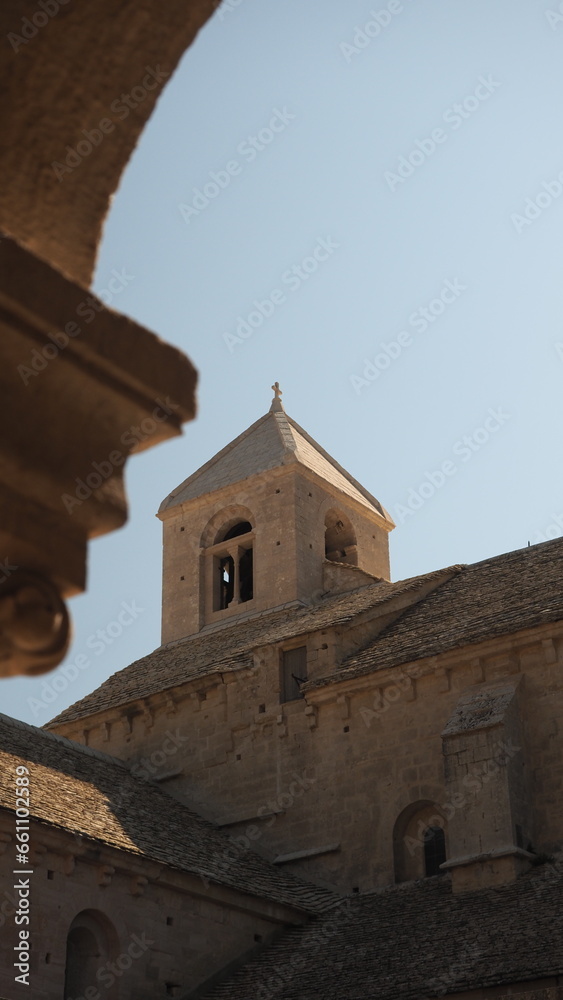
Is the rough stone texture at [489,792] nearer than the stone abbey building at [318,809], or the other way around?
the stone abbey building at [318,809]

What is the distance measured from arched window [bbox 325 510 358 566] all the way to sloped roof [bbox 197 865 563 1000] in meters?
11.7

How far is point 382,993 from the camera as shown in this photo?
14555 millimetres

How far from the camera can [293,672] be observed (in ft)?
73.1

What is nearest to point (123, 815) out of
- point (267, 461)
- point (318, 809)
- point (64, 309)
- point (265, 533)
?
point (318, 809)

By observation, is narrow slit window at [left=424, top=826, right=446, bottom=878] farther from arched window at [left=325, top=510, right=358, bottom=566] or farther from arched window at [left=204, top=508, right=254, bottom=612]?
arched window at [left=325, top=510, right=358, bottom=566]

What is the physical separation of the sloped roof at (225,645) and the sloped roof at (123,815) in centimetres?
263

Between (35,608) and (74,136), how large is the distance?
1.55 metres

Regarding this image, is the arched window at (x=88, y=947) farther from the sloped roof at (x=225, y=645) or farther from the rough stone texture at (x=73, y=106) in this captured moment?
the rough stone texture at (x=73, y=106)

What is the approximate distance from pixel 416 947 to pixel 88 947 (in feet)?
15.5

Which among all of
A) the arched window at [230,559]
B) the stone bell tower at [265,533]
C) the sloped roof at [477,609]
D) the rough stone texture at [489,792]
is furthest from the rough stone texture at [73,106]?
the arched window at [230,559]

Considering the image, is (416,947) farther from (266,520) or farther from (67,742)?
(266,520)

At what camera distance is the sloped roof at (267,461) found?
1169 inches

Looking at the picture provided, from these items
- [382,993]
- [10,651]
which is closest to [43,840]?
[382,993]

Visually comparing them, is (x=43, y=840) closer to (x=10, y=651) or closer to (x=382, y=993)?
(x=382, y=993)
